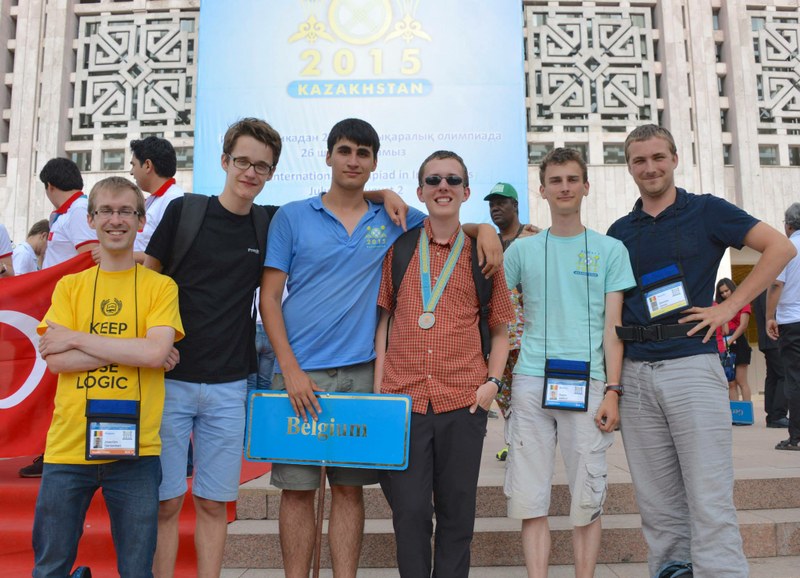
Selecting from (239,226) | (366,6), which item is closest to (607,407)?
(239,226)

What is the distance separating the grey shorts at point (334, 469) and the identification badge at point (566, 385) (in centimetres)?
71

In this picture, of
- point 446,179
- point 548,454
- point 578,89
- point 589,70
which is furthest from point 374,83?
point 548,454

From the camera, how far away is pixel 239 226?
245 cm

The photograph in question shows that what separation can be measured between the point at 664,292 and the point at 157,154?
2940 millimetres

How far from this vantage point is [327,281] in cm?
235

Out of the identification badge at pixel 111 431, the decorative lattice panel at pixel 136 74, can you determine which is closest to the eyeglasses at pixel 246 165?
the identification badge at pixel 111 431

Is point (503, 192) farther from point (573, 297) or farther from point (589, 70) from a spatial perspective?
point (589, 70)

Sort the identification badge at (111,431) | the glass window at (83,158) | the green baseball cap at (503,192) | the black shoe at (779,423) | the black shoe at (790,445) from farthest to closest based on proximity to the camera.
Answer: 1. the glass window at (83,158)
2. the black shoe at (779,423)
3. the black shoe at (790,445)
4. the green baseball cap at (503,192)
5. the identification badge at (111,431)

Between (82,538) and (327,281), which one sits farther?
(82,538)

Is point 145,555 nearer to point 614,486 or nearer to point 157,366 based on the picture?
point 157,366

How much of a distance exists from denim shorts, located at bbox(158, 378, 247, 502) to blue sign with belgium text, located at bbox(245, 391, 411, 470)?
3.8 inches

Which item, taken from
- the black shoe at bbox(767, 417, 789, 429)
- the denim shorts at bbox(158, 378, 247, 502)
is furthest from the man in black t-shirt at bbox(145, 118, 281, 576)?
the black shoe at bbox(767, 417, 789, 429)

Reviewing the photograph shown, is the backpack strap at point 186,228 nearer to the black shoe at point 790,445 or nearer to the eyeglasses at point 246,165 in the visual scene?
the eyeglasses at point 246,165

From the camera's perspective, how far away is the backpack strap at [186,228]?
2.34m
